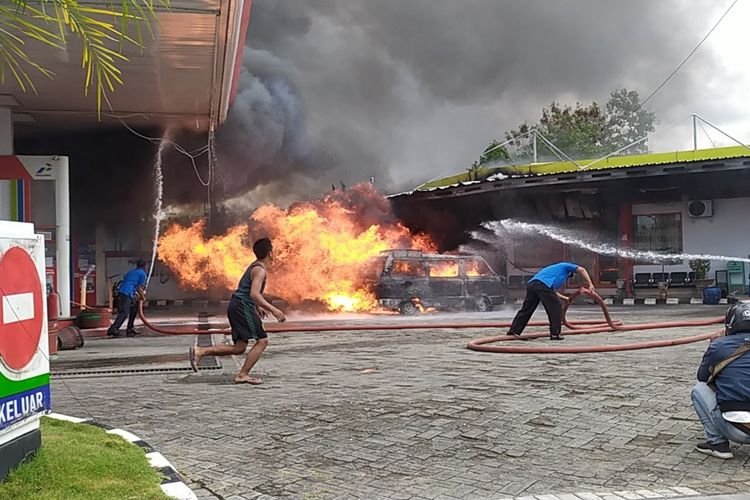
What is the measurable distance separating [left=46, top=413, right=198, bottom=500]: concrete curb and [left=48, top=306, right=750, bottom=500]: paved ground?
0.13m

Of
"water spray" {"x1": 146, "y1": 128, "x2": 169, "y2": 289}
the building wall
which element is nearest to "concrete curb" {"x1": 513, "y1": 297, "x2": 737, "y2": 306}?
the building wall

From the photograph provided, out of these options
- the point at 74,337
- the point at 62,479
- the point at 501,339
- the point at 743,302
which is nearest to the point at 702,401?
the point at 743,302

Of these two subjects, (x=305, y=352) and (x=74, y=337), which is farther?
(x=74, y=337)

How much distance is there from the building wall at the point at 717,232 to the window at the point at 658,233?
225 millimetres

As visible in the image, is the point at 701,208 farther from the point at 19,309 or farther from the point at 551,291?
the point at 19,309

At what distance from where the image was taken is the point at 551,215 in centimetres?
2170

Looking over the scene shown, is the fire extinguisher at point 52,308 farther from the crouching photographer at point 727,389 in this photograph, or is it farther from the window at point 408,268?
the crouching photographer at point 727,389

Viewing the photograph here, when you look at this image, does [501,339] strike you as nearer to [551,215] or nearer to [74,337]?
[74,337]

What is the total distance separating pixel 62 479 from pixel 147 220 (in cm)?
1713

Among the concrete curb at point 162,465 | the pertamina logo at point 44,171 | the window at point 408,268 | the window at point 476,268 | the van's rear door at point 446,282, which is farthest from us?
the window at point 476,268

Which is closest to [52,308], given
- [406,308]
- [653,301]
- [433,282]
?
[406,308]

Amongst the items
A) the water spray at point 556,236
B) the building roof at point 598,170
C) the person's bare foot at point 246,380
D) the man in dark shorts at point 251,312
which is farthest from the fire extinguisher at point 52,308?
the water spray at point 556,236

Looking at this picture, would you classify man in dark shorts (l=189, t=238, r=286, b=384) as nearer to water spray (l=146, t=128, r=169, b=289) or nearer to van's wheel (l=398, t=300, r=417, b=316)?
van's wheel (l=398, t=300, r=417, b=316)

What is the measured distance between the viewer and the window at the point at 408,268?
16.9m
